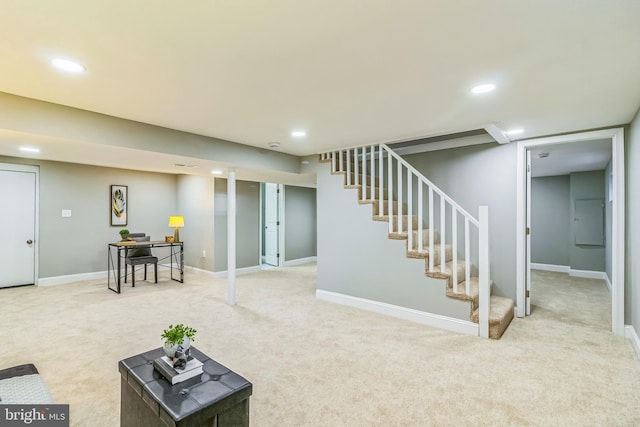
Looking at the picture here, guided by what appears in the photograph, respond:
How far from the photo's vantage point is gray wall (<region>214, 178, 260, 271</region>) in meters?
6.12

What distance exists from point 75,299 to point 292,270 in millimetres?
3721

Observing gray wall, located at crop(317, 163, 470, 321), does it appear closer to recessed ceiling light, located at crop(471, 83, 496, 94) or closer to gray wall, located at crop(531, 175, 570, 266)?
recessed ceiling light, located at crop(471, 83, 496, 94)

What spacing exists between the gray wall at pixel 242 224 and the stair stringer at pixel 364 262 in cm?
236

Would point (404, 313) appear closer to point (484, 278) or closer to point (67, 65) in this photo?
point (484, 278)

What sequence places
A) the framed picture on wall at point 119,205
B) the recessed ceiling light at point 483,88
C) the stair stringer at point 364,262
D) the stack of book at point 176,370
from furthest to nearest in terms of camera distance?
the framed picture on wall at point 119,205, the stair stringer at point 364,262, the recessed ceiling light at point 483,88, the stack of book at point 176,370

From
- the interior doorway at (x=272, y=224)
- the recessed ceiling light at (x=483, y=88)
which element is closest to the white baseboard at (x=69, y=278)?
the interior doorway at (x=272, y=224)

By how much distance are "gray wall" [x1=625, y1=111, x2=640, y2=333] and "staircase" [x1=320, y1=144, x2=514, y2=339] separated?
102 cm

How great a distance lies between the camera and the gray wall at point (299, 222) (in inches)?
297

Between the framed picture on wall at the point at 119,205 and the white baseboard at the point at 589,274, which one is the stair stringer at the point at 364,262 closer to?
the framed picture on wall at the point at 119,205

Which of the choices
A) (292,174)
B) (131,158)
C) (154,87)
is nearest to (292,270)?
(292,174)

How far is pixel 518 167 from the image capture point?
380 cm

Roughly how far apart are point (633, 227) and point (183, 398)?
3942 millimetres

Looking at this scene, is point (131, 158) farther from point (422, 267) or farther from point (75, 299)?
point (422, 267)

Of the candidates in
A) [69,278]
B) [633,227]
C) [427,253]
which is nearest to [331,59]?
[427,253]
